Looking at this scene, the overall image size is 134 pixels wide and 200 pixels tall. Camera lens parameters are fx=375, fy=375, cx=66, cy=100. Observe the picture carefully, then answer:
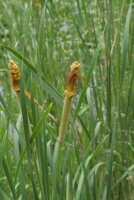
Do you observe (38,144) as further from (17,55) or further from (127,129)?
(127,129)

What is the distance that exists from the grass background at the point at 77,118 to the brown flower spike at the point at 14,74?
0.01 m

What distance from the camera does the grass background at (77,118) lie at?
0.73m

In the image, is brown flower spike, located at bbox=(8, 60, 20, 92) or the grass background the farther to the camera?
the grass background

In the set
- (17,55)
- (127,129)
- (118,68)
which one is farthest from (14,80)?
(118,68)

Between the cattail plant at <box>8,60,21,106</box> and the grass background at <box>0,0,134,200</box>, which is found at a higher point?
the cattail plant at <box>8,60,21,106</box>

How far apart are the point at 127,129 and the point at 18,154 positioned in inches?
20.1

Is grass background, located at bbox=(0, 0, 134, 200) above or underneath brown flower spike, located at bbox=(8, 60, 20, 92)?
underneath

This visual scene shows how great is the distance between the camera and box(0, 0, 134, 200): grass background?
2.40ft


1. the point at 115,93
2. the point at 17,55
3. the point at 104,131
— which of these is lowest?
the point at 104,131

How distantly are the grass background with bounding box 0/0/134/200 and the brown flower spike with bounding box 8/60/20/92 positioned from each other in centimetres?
1

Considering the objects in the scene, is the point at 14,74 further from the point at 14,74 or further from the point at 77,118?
the point at 77,118

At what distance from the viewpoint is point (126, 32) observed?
81 cm

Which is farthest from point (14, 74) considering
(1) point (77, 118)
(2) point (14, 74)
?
(1) point (77, 118)

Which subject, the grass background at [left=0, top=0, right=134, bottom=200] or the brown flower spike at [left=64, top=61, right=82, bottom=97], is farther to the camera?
the grass background at [left=0, top=0, right=134, bottom=200]
